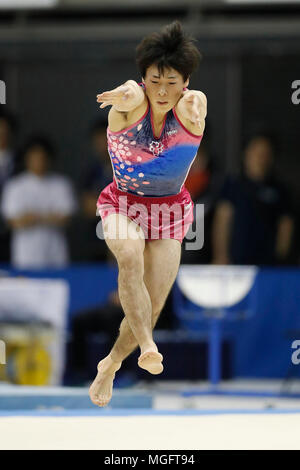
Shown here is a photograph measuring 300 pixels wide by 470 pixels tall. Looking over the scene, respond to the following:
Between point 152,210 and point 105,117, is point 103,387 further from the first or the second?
point 105,117

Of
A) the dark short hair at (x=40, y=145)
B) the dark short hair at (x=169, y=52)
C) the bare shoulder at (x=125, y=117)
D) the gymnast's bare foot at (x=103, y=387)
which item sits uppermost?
the dark short hair at (x=169, y=52)

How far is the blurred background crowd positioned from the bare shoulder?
162 inches

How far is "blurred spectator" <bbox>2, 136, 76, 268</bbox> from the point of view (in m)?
8.91

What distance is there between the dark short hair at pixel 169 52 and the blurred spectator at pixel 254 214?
157 inches

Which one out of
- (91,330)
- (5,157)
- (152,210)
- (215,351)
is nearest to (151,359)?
(152,210)

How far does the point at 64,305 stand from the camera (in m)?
8.56

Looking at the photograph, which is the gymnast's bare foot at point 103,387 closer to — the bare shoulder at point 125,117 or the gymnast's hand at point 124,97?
the bare shoulder at point 125,117

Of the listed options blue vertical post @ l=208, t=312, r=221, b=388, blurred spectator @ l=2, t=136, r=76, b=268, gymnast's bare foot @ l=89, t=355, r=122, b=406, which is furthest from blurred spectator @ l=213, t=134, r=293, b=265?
gymnast's bare foot @ l=89, t=355, r=122, b=406

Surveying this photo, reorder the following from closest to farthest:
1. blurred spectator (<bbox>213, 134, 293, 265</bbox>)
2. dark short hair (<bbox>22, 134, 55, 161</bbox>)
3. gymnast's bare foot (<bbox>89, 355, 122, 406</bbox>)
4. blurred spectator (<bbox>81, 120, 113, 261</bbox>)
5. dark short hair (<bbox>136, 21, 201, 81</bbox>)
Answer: dark short hair (<bbox>136, 21, 201, 81</bbox>) → gymnast's bare foot (<bbox>89, 355, 122, 406</bbox>) → blurred spectator (<bbox>213, 134, 293, 265</bbox>) → blurred spectator (<bbox>81, 120, 113, 261</bbox>) → dark short hair (<bbox>22, 134, 55, 161</bbox>)

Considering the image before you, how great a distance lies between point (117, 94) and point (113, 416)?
1.83m

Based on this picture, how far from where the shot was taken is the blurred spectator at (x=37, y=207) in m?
8.91

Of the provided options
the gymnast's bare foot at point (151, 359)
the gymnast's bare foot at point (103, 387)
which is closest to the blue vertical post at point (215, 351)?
the gymnast's bare foot at point (103, 387)

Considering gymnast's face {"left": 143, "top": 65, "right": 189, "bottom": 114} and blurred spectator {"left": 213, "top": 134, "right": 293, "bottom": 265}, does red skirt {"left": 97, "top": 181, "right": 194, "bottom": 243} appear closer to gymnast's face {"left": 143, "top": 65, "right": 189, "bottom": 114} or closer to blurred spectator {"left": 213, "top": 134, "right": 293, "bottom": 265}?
gymnast's face {"left": 143, "top": 65, "right": 189, "bottom": 114}
